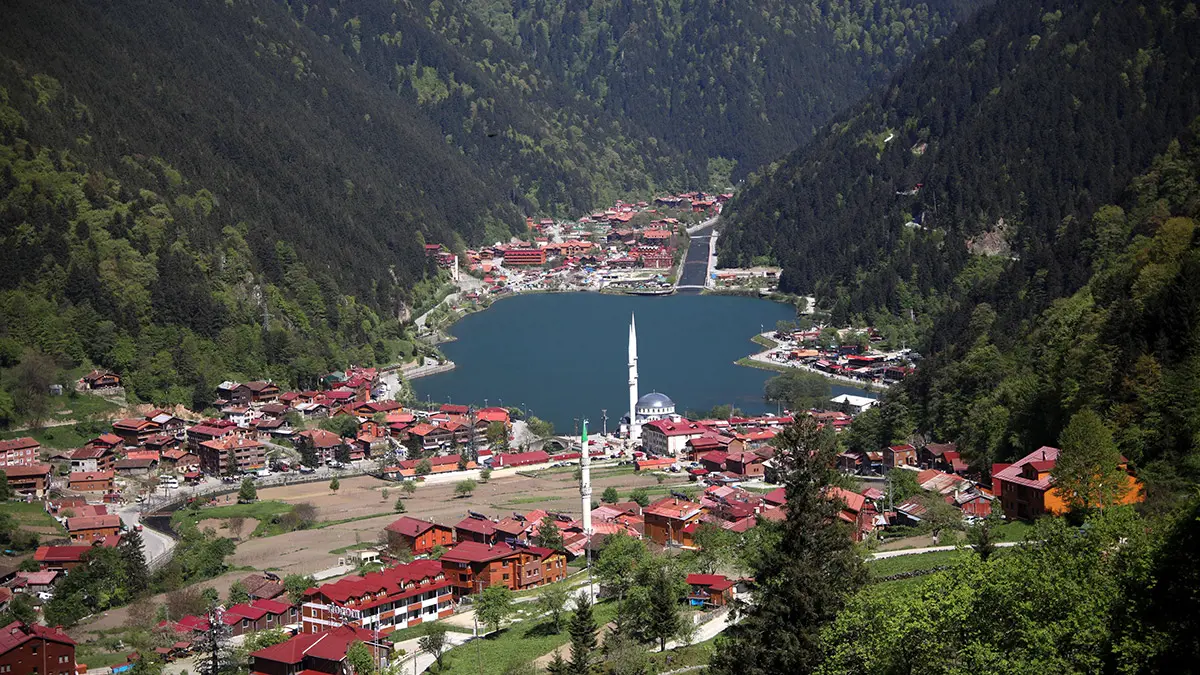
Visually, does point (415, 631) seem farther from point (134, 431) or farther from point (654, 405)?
point (654, 405)

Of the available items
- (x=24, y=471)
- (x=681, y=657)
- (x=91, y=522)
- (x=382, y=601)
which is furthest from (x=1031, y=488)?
(x=24, y=471)

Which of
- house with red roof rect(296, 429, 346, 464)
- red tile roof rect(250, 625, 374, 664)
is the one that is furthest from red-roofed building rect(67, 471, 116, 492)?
red tile roof rect(250, 625, 374, 664)

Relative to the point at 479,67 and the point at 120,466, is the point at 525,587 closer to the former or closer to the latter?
the point at 120,466

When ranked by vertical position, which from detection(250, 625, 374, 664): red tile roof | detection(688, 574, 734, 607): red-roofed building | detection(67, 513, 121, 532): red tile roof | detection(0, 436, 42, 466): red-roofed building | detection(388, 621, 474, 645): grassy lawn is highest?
detection(0, 436, 42, 466): red-roofed building

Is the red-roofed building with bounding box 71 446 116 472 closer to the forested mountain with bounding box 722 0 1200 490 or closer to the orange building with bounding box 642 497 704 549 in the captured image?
the orange building with bounding box 642 497 704 549

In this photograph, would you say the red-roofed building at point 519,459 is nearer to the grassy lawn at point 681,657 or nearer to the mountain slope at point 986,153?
the mountain slope at point 986,153

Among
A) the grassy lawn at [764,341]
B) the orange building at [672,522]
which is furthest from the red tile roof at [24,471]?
the grassy lawn at [764,341]

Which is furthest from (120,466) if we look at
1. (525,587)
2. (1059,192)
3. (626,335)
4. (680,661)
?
(1059,192)
